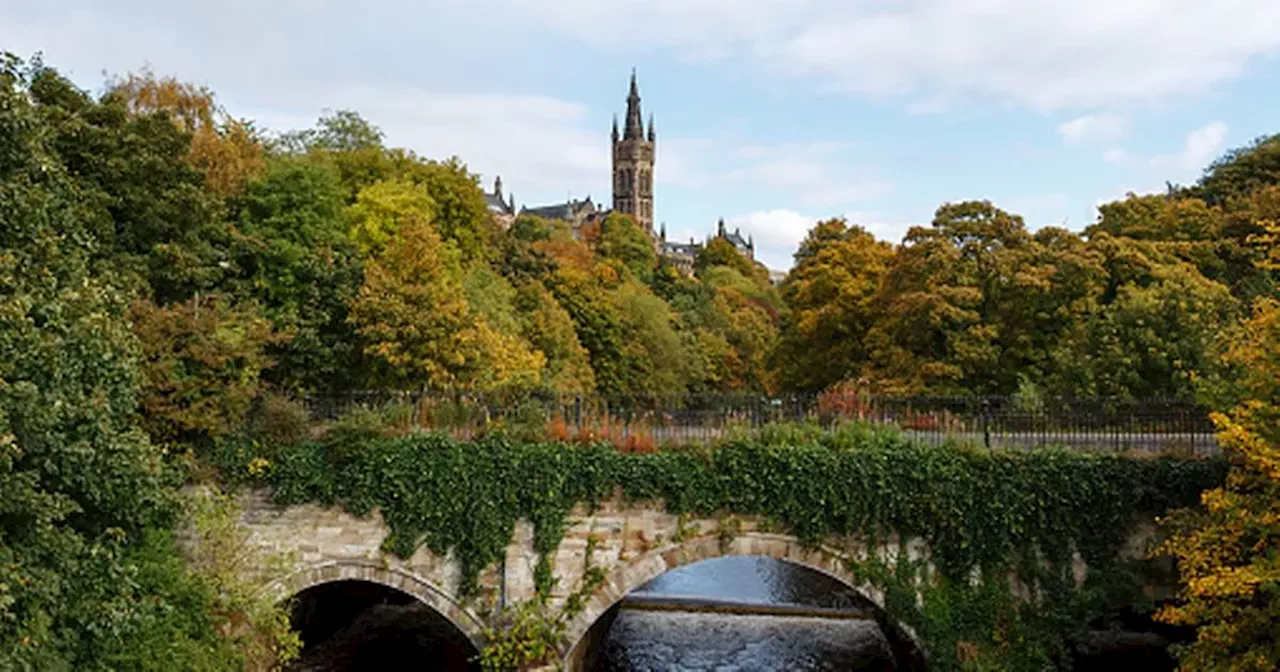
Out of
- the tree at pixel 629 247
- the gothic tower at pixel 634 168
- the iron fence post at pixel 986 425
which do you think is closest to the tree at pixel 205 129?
A: the iron fence post at pixel 986 425

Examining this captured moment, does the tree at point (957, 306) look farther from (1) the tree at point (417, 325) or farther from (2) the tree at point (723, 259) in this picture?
(2) the tree at point (723, 259)

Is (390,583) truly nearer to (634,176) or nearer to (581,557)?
(581,557)

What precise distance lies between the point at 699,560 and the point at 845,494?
2498 mm

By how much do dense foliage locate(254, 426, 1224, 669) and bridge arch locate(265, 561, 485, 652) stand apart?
18.5 inches

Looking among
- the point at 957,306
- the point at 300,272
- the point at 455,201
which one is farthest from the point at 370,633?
the point at 957,306

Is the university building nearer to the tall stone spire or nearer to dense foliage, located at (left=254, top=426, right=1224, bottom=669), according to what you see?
the tall stone spire

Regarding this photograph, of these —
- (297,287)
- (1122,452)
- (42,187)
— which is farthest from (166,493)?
(1122,452)

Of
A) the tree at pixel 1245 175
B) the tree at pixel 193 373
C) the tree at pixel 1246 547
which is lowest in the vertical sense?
the tree at pixel 1246 547

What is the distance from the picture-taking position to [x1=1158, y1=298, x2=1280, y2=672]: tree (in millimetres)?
10570

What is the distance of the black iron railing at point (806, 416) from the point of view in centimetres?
1490

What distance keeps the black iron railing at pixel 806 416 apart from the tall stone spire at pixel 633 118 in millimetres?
107356

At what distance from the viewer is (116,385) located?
12.0 meters

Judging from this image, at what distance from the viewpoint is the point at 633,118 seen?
122 meters

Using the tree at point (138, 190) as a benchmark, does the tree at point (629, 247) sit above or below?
above
